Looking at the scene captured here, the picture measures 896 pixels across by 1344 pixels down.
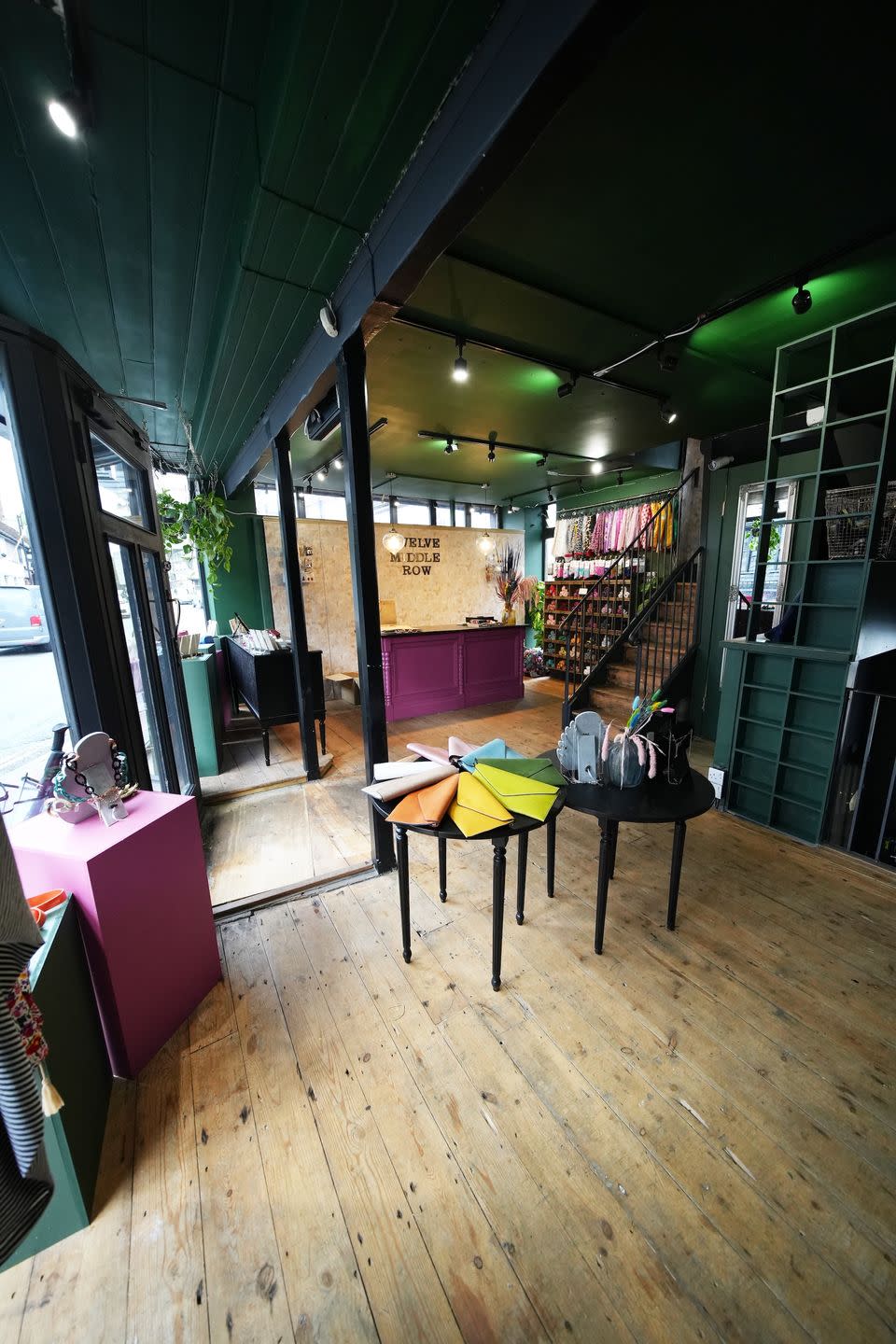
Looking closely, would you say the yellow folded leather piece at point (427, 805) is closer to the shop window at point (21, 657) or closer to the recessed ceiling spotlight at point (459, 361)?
the shop window at point (21, 657)

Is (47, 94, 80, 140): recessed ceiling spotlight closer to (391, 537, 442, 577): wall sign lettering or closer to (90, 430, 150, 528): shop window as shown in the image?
(90, 430, 150, 528): shop window

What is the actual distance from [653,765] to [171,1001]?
210 cm

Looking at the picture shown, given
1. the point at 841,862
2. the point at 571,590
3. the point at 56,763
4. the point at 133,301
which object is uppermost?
the point at 133,301

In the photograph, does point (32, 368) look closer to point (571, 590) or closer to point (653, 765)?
point (653, 765)

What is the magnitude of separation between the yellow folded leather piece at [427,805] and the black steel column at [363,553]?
65 cm

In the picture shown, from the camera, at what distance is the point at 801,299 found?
2.57 meters

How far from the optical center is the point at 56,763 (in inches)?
65.9

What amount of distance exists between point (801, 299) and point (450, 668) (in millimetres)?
4496

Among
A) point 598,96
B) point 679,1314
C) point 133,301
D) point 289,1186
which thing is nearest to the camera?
point 679,1314

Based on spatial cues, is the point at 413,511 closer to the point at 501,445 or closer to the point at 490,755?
the point at 501,445

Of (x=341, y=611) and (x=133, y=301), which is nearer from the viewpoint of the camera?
(x=133, y=301)

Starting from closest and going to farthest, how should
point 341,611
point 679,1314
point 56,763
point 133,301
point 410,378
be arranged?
point 679,1314 → point 56,763 → point 133,301 → point 410,378 → point 341,611

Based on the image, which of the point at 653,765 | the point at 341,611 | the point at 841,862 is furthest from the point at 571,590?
the point at 653,765

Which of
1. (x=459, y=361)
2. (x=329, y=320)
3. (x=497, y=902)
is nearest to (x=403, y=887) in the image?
(x=497, y=902)
